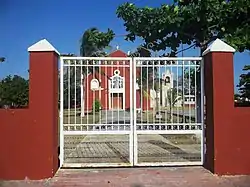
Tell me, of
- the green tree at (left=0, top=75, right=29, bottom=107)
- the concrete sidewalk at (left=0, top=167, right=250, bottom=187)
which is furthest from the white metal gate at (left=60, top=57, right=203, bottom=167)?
the green tree at (left=0, top=75, right=29, bottom=107)

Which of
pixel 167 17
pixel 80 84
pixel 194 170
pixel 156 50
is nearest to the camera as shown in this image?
pixel 194 170

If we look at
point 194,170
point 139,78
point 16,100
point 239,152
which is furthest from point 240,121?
point 16,100

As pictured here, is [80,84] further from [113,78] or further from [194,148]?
[194,148]

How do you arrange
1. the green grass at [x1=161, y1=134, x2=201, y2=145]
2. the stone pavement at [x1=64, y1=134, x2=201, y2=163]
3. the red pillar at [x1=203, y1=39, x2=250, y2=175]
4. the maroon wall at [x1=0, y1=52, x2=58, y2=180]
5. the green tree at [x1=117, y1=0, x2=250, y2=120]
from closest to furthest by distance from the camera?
the maroon wall at [x1=0, y1=52, x2=58, y2=180], the red pillar at [x1=203, y1=39, x2=250, y2=175], the stone pavement at [x1=64, y1=134, x2=201, y2=163], the green tree at [x1=117, y1=0, x2=250, y2=120], the green grass at [x1=161, y1=134, x2=201, y2=145]

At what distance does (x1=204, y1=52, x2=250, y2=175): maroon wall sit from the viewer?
8070 mm

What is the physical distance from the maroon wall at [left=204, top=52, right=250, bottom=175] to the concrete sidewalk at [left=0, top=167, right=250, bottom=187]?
0.96ft

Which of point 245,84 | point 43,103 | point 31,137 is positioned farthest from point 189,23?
point 31,137

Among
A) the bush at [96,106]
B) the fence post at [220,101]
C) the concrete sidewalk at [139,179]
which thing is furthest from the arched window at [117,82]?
the fence post at [220,101]

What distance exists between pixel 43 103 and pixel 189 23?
7.50 m

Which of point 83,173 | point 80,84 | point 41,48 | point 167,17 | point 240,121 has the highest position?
point 167,17

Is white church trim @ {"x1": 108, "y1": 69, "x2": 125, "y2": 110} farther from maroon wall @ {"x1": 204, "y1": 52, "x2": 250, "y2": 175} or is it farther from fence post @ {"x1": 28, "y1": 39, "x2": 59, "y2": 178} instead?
maroon wall @ {"x1": 204, "y1": 52, "x2": 250, "y2": 175}

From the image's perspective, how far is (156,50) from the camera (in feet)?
47.5

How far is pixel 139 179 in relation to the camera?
7613mm

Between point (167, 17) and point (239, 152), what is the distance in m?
6.51
